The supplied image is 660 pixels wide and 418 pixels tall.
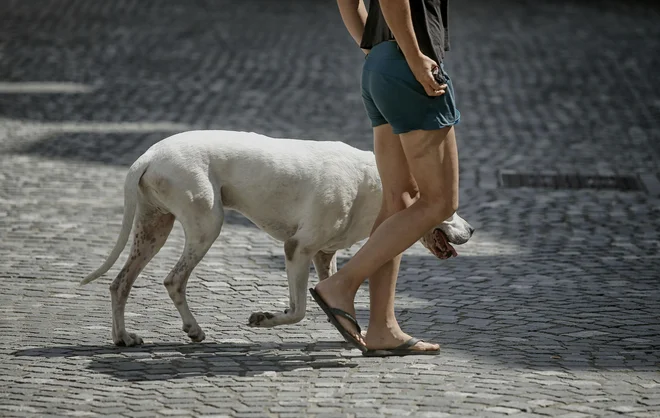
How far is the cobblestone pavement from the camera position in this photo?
18.4 feet

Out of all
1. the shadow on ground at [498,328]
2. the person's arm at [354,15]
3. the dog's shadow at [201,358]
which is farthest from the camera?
the person's arm at [354,15]

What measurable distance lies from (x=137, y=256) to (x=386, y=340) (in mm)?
1331

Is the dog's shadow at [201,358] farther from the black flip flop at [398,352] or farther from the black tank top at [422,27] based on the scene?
the black tank top at [422,27]

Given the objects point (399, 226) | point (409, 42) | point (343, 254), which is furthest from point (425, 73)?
point (343, 254)

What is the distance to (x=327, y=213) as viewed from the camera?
6.35 meters

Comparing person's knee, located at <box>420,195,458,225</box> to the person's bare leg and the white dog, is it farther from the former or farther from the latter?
the white dog

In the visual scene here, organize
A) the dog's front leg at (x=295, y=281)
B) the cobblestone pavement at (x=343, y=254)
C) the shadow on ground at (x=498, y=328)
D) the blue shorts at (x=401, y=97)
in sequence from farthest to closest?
the dog's front leg at (x=295, y=281), the shadow on ground at (x=498, y=328), the blue shorts at (x=401, y=97), the cobblestone pavement at (x=343, y=254)

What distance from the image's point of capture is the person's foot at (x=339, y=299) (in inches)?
240

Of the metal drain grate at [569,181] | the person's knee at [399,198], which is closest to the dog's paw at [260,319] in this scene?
the person's knee at [399,198]

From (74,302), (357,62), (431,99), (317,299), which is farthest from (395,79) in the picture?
(357,62)

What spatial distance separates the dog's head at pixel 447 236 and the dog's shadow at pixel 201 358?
2.12ft

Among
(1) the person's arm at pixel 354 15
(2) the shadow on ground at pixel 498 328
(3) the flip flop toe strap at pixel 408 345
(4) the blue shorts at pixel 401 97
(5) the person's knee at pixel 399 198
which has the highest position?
(1) the person's arm at pixel 354 15

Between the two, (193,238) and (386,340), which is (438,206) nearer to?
(386,340)

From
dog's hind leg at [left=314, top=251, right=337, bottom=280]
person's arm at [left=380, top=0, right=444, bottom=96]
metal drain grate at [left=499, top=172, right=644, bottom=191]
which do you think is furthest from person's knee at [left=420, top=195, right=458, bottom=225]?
metal drain grate at [left=499, top=172, right=644, bottom=191]
